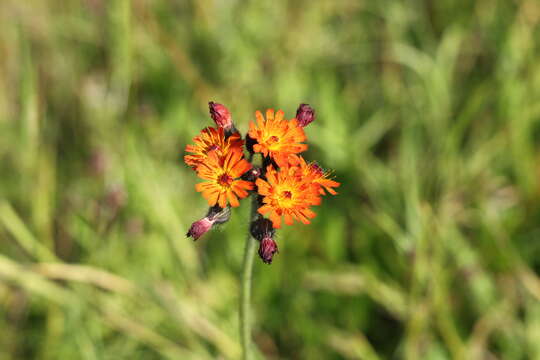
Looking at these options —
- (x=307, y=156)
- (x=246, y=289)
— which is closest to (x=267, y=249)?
(x=246, y=289)

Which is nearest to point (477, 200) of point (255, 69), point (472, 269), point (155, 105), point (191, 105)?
point (472, 269)

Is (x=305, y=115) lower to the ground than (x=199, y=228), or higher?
higher

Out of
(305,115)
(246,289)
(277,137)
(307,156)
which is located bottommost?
(246,289)

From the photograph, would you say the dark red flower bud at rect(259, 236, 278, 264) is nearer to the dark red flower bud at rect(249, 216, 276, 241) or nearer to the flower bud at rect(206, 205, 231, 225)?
the dark red flower bud at rect(249, 216, 276, 241)

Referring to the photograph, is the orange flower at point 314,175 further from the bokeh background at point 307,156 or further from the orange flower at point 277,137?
the bokeh background at point 307,156

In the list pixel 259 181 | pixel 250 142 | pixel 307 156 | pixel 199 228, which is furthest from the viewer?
pixel 307 156

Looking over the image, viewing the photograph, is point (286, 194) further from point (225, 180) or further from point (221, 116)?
point (221, 116)

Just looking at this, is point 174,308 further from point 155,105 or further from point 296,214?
point 155,105

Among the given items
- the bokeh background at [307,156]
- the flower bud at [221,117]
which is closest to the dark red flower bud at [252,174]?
the flower bud at [221,117]

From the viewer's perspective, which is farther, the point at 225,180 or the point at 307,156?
the point at 307,156
